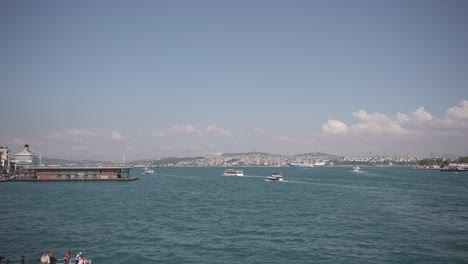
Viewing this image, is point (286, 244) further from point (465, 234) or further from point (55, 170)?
point (55, 170)

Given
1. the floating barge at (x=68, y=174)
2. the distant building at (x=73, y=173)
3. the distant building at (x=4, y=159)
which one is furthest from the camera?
the distant building at (x=4, y=159)

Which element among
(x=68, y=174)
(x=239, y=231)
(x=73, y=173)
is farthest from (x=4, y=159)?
(x=239, y=231)

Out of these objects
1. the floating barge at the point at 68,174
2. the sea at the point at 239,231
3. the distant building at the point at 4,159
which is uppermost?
the distant building at the point at 4,159

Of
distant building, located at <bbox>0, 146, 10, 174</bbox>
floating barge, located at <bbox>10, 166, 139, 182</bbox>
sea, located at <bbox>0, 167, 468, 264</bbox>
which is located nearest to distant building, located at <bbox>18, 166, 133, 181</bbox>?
floating barge, located at <bbox>10, 166, 139, 182</bbox>

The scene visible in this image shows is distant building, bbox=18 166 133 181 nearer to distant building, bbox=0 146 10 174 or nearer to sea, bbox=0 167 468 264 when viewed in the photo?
distant building, bbox=0 146 10 174

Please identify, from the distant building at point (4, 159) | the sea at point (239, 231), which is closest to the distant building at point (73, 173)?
the distant building at point (4, 159)

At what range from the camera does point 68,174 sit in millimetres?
143250

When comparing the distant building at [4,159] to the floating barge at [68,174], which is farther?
the distant building at [4,159]

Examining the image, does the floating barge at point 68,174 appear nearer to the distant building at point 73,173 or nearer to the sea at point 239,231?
the distant building at point 73,173

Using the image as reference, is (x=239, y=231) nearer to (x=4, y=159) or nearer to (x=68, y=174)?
(x=68, y=174)

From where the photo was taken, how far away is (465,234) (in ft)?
153

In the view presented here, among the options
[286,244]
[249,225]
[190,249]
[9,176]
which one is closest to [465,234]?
[286,244]

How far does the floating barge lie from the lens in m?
141

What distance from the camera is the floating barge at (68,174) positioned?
463 ft
